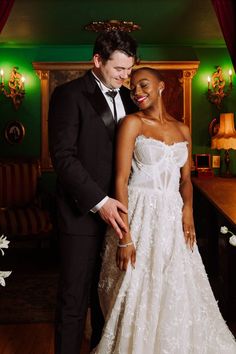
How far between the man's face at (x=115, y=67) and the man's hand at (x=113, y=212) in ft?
1.79

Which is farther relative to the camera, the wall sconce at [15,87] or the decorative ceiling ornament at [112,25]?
the wall sconce at [15,87]

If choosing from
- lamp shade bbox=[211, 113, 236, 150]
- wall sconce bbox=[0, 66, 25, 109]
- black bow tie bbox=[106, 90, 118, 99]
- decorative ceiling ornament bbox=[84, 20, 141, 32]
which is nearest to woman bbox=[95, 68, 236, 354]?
black bow tie bbox=[106, 90, 118, 99]

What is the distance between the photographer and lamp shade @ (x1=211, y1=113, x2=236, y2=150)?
5.65m

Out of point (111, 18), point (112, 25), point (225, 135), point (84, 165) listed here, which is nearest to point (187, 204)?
point (84, 165)

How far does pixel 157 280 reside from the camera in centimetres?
229

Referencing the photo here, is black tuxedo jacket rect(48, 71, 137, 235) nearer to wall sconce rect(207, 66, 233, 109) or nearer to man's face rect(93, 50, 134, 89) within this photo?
man's face rect(93, 50, 134, 89)

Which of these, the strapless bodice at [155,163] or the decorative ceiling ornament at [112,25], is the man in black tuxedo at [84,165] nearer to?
the strapless bodice at [155,163]

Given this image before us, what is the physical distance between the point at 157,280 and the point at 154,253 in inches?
4.9

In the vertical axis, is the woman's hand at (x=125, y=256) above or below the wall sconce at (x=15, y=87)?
below

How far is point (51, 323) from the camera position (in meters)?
3.56

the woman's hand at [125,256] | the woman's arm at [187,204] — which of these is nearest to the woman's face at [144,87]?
A: the woman's arm at [187,204]

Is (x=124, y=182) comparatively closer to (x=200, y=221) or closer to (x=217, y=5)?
(x=217, y=5)

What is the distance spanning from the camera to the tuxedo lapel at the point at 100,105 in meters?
2.29

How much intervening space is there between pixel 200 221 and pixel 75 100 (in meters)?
4.43
